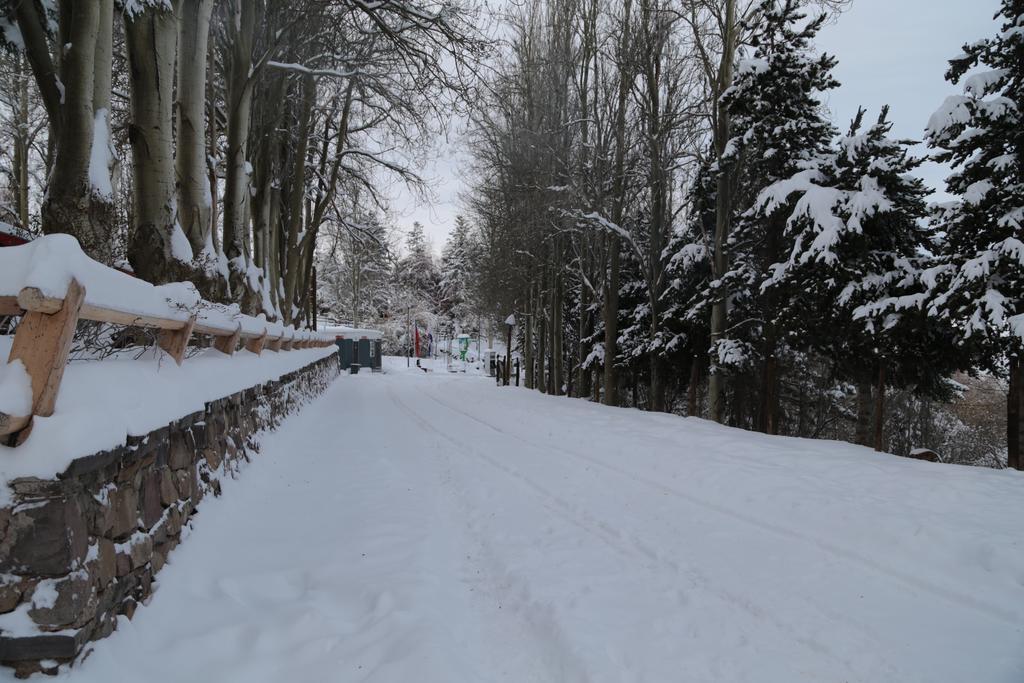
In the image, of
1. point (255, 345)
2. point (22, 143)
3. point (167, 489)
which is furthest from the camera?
point (22, 143)

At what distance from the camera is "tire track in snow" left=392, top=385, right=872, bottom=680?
2.66 meters

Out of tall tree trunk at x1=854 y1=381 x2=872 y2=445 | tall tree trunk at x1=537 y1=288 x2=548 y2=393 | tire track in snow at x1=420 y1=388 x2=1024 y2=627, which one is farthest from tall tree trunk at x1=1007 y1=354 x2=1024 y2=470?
tall tree trunk at x1=537 y1=288 x2=548 y2=393

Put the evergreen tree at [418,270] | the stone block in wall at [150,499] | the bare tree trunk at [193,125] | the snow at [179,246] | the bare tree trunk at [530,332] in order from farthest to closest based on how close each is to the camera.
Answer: the evergreen tree at [418,270] < the bare tree trunk at [530,332] < the bare tree trunk at [193,125] < the snow at [179,246] < the stone block in wall at [150,499]

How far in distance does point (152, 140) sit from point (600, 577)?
575 centimetres

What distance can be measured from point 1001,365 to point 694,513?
7580 millimetres

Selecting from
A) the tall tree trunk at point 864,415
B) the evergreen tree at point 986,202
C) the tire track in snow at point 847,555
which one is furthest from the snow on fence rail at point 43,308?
the tall tree trunk at point 864,415

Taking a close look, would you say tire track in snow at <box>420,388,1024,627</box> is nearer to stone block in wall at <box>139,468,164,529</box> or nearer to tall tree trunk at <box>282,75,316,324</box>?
stone block in wall at <box>139,468,164,529</box>

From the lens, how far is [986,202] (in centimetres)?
746

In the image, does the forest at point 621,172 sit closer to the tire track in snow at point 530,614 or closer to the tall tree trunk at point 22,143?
the tall tree trunk at point 22,143

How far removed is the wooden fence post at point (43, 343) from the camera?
6.66 ft

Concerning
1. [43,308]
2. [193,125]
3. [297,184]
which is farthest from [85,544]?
[297,184]

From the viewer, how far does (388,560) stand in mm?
3520

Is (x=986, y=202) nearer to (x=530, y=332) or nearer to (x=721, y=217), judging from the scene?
(x=721, y=217)

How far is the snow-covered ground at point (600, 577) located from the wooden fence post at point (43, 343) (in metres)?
1.09
